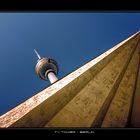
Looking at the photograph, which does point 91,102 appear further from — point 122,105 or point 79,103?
point 122,105

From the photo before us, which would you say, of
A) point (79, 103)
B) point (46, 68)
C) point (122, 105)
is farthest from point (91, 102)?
point (46, 68)

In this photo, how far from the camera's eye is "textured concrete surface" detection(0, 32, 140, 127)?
8.83 feet

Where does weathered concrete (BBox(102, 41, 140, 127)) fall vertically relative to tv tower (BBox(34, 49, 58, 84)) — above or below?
below

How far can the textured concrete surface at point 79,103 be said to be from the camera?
2691mm

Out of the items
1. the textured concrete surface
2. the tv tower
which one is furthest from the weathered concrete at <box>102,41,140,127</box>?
the tv tower

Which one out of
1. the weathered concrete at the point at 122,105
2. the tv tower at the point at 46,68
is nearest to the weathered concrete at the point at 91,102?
the weathered concrete at the point at 122,105

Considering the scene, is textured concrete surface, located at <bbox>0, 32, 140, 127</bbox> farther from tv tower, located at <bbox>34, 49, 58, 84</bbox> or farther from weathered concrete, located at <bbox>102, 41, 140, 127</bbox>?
tv tower, located at <bbox>34, 49, 58, 84</bbox>

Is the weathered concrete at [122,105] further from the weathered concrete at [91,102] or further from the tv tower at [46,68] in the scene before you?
the tv tower at [46,68]

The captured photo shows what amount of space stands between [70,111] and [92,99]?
0.40 m

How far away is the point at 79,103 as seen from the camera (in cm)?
314

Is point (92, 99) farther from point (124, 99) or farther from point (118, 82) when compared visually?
point (118, 82)
